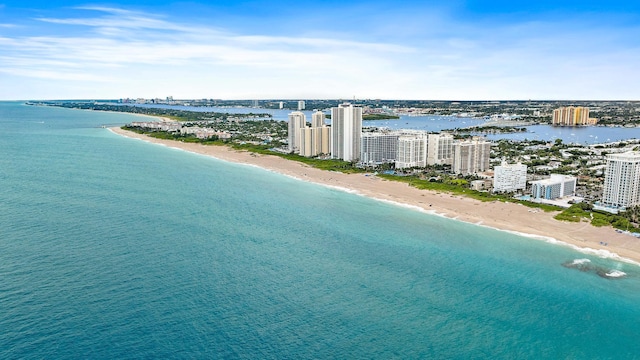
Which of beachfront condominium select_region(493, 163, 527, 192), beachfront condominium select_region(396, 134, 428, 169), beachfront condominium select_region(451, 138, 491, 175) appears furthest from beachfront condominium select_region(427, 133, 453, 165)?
beachfront condominium select_region(493, 163, 527, 192)

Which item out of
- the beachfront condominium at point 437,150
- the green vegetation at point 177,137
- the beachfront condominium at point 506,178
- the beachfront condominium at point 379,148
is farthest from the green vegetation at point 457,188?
the green vegetation at point 177,137

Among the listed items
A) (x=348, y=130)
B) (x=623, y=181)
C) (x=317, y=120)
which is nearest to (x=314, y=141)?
(x=348, y=130)

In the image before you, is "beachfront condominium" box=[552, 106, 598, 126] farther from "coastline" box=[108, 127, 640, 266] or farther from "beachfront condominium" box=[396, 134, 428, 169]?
"coastline" box=[108, 127, 640, 266]

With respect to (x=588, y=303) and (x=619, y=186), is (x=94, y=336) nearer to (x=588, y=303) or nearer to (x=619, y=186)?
(x=588, y=303)

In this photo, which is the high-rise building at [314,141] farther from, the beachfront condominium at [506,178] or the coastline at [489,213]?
the beachfront condominium at [506,178]

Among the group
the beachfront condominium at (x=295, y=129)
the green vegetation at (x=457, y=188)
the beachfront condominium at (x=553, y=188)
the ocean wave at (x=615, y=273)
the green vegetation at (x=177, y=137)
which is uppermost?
the beachfront condominium at (x=295, y=129)

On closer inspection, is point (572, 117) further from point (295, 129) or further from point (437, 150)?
point (295, 129)

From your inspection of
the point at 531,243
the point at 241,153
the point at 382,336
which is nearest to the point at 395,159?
the point at 241,153
